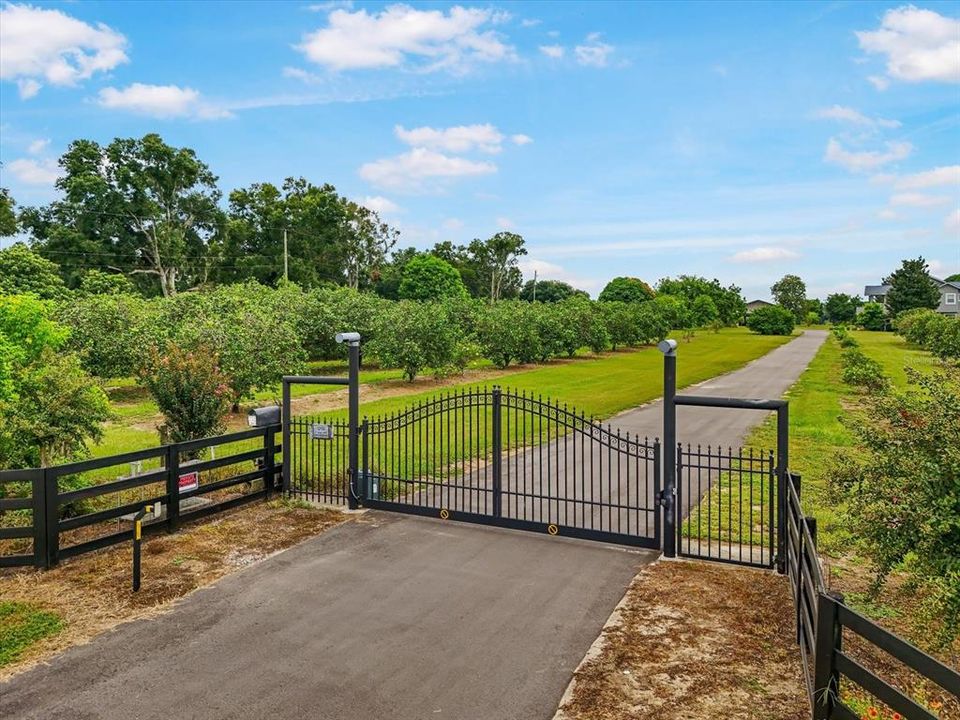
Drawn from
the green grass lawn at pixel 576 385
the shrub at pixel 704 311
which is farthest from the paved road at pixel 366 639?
the shrub at pixel 704 311

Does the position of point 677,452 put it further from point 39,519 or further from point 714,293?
point 714,293

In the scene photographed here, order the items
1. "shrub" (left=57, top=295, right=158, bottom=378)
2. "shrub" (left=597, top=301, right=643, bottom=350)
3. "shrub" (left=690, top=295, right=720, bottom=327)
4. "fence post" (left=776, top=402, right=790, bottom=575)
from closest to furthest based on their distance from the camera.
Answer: "fence post" (left=776, top=402, right=790, bottom=575)
"shrub" (left=57, top=295, right=158, bottom=378)
"shrub" (left=597, top=301, right=643, bottom=350)
"shrub" (left=690, top=295, right=720, bottom=327)

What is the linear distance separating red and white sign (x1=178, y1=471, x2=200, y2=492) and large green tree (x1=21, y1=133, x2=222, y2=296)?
163ft

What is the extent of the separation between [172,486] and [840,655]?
775cm

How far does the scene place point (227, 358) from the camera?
56.4 ft

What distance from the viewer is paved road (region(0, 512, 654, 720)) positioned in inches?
187

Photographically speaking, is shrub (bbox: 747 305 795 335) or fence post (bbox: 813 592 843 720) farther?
shrub (bbox: 747 305 795 335)

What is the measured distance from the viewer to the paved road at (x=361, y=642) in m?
4.76

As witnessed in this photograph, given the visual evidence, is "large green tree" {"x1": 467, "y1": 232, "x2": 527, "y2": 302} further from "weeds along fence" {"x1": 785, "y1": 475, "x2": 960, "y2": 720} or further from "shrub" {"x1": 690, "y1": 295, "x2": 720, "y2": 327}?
"weeds along fence" {"x1": 785, "y1": 475, "x2": 960, "y2": 720}

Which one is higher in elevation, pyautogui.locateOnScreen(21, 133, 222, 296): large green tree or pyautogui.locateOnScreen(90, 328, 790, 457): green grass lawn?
pyautogui.locateOnScreen(21, 133, 222, 296): large green tree

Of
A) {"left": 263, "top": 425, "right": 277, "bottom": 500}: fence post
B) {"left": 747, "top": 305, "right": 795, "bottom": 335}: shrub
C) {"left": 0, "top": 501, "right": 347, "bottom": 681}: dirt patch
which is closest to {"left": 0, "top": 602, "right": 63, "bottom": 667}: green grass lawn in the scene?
{"left": 0, "top": 501, "right": 347, "bottom": 681}: dirt patch

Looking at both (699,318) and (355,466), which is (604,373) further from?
(699,318)

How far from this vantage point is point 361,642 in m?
5.70

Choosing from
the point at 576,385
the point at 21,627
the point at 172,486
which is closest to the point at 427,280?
the point at 576,385
